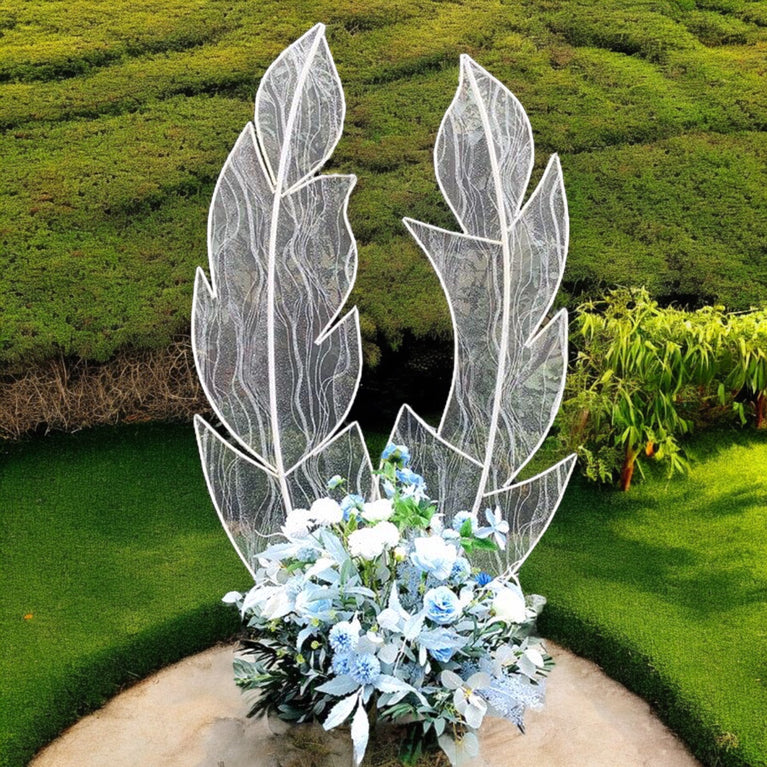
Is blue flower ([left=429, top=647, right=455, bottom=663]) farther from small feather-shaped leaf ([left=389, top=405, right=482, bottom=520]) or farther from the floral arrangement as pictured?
small feather-shaped leaf ([left=389, top=405, right=482, bottom=520])

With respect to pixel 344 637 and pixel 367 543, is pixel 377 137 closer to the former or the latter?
pixel 367 543

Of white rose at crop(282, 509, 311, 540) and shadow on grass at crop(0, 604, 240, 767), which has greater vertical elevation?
white rose at crop(282, 509, 311, 540)

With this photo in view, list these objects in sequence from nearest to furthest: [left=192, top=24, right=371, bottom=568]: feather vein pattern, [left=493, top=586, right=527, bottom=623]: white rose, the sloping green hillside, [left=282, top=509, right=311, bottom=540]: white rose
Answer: [left=493, top=586, right=527, bottom=623]: white rose
[left=282, top=509, right=311, bottom=540]: white rose
[left=192, top=24, right=371, bottom=568]: feather vein pattern
the sloping green hillside

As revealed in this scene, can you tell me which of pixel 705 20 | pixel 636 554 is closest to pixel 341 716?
pixel 636 554

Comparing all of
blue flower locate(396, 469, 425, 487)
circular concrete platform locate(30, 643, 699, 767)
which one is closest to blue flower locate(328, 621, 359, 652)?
blue flower locate(396, 469, 425, 487)

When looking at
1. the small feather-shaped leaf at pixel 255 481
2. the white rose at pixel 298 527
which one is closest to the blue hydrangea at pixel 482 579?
the white rose at pixel 298 527

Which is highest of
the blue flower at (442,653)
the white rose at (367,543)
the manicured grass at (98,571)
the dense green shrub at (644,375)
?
the white rose at (367,543)

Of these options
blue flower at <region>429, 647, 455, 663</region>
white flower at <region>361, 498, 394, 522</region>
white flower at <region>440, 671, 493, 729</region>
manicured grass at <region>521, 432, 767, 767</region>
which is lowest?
manicured grass at <region>521, 432, 767, 767</region>

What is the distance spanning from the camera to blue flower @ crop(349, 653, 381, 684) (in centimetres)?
219

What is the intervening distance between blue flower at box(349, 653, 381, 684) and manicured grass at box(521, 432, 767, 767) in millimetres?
1316

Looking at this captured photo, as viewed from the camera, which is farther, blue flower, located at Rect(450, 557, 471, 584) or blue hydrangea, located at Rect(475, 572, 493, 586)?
blue hydrangea, located at Rect(475, 572, 493, 586)

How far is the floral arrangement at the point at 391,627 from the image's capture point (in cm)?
223

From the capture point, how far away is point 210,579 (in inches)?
148

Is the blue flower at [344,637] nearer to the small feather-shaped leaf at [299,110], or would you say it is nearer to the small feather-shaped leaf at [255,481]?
the small feather-shaped leaf at [255,481]
